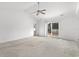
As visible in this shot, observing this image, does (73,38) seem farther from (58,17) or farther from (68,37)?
(58,17)

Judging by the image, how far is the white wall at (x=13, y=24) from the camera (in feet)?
21.1

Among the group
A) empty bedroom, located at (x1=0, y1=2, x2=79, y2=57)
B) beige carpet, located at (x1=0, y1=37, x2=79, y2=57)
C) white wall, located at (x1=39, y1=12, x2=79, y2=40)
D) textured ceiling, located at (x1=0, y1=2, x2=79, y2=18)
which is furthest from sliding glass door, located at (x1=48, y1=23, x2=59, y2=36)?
beige carpet, located at (x1=0, y1=37, x2=79, y2=57)

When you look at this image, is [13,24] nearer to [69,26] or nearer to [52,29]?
[69,26]

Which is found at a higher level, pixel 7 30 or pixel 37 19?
pixel 37 19

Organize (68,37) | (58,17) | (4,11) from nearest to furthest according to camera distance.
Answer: (4,11) < (68,37) < (58,17)

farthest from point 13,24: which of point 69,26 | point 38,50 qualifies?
point 69,26

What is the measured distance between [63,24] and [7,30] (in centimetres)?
435

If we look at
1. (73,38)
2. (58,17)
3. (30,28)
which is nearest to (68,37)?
(73,38)

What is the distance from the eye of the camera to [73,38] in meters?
7.94

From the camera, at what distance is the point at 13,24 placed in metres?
7.31

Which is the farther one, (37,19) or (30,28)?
(37,19)

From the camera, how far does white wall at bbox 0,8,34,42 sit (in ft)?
21.1

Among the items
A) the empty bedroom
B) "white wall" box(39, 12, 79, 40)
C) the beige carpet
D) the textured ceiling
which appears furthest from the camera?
"white wall" box(39, 12, 79, 40)

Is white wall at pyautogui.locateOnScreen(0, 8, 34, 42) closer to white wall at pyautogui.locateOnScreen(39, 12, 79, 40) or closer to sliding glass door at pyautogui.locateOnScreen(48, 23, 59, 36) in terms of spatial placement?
white wall at pyautogui.locateOnScreen(39, 12, 79, 40)
